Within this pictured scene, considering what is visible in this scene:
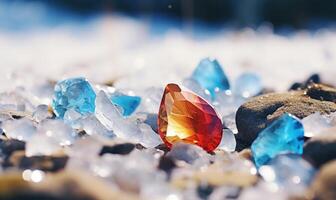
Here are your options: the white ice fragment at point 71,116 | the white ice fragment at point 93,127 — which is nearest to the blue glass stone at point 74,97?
the white ice fragment at point 71,116

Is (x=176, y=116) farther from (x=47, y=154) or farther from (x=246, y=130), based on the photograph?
(x=47, y=154)

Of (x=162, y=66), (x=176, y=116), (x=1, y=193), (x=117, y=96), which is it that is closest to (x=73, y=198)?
(x=1, y=193)

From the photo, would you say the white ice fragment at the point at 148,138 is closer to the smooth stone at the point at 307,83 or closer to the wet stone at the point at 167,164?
the wet stone at the point at 167,164

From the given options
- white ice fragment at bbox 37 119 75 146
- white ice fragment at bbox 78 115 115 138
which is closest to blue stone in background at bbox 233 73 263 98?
white ice fragment at bbox 78 115 115 138

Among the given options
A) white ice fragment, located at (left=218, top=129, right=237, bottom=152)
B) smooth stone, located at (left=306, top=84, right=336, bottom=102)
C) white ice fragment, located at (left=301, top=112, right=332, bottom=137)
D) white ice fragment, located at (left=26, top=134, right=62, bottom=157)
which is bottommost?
white ice fragment, located at (left=218, top=129, right=237, bottom=152)

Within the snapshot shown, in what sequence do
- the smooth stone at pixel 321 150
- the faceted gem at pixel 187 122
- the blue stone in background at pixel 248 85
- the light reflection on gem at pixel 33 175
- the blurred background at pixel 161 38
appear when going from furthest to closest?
the blurred background at pixel 161 38 → the blue stone in background at pixel 248 85 → the faceted gem at pixel 187 122 → the smooth stone at pixel 321 150 → the light reflection on gem at pixel 33 175

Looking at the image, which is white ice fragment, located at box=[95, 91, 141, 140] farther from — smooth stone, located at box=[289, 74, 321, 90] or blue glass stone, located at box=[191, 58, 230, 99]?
smooth stone, located at box=[289, 74, 321, 90]
